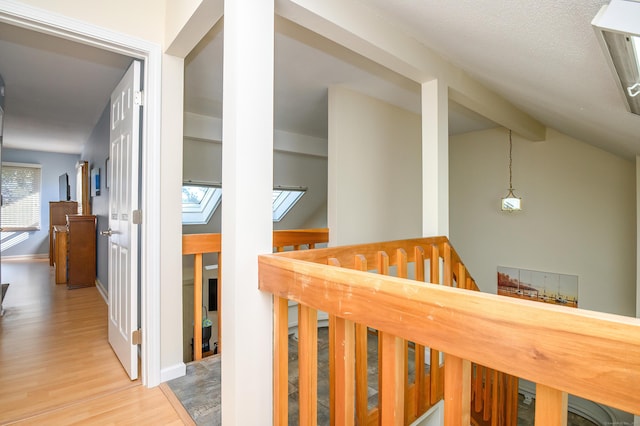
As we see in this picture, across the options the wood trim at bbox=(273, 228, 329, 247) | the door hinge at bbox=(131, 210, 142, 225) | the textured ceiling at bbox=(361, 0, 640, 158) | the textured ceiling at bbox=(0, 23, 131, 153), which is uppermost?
the textured ceiling at bbox=(0, 23, 131, 153)

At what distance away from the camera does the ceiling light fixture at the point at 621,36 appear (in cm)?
78

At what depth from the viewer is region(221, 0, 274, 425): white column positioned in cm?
113

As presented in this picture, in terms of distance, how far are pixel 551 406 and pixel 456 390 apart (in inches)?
7.1

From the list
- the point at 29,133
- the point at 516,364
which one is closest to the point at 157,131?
the point at 516,364

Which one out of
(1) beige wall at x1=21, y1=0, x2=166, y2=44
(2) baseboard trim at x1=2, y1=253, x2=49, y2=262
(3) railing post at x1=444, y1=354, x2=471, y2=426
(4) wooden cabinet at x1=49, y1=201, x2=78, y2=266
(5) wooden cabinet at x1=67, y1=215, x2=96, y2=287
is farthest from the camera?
(2) baseboard trim at x1=2, y1=253, x2=49, y2=262

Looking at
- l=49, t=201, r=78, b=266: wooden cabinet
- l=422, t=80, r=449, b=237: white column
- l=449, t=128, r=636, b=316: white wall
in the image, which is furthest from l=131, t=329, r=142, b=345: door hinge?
l=49, t=201, r=78, b=266: wooden cabinet

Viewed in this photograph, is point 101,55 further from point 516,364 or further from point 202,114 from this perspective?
point 516,364

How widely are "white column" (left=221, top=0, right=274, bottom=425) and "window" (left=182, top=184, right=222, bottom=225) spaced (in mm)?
3178

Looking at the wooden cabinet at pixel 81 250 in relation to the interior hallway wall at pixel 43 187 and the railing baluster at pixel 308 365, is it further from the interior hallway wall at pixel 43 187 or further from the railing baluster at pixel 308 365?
the railing baluster at pixel 308 365

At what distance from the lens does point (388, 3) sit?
1.58 m

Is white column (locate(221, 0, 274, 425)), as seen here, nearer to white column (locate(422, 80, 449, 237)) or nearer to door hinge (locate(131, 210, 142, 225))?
door hinge (locate(131, 210, 142, 225))

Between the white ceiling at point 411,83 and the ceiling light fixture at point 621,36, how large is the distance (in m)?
0.17

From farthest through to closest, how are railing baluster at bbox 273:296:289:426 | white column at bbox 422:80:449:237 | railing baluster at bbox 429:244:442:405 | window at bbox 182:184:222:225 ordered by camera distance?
1. window at bbox 182:184:222:225
2. white column at bbox 422:80:449:237
3. railing baluster at bbox 429:244:442:405
4. railing baluster at bbox 273:296:289:426

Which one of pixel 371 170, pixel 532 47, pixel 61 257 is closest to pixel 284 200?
pixel 371 170
